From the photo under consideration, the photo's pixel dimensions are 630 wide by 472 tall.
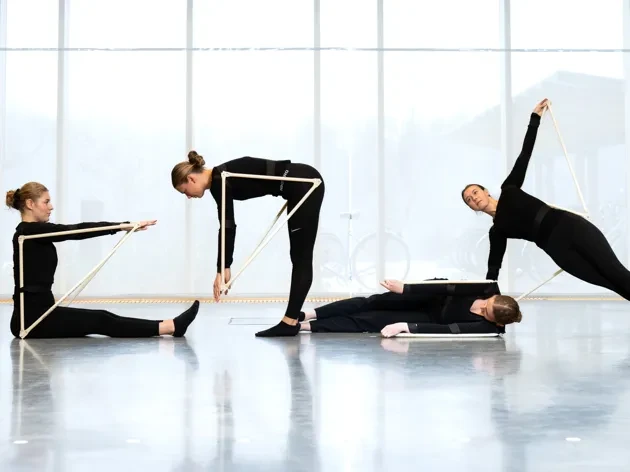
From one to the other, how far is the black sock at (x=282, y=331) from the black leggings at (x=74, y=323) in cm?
54

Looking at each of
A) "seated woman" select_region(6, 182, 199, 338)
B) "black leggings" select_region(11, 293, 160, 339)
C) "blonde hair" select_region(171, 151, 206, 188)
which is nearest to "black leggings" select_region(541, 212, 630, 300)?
"blonde hair" select_region(171, 151, 206, 188)

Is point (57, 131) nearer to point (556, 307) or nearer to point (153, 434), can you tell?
point (556, 307)

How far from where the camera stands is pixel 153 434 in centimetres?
181

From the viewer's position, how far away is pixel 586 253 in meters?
3.48

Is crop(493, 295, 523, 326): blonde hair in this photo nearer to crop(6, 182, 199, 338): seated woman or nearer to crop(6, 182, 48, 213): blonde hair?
crop(6, 182, 199, 338): seated woman

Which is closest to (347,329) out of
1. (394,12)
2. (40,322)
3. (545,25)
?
(40,322)

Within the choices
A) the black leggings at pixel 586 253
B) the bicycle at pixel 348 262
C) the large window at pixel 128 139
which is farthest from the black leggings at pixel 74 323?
the bicycle at pixel 348 262

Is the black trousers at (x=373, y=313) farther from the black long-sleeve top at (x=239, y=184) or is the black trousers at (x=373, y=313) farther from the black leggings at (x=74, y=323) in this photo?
the black leggings at (x=74, y=323)

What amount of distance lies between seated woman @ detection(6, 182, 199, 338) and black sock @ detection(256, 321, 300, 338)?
1.28 ft

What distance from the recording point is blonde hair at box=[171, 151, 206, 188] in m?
3.51

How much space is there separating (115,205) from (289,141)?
5.62ft

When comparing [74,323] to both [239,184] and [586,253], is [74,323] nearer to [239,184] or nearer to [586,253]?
[239,184]

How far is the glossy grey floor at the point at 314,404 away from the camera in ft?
5.32

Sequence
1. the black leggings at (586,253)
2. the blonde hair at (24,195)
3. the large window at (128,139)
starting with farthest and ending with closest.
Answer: the large window at (128,139)
the blonde hair at (24,195)
the black leggings at (586,253)
